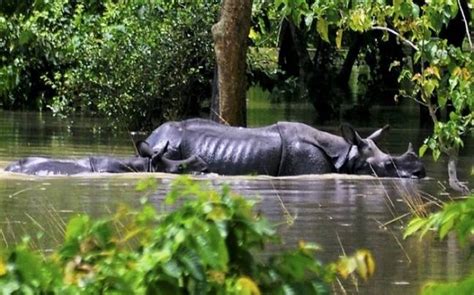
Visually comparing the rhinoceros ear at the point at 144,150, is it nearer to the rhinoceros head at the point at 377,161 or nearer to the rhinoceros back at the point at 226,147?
the rhinoceros back at the point at 226,147

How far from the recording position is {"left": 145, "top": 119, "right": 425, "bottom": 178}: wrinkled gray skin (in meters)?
15.1

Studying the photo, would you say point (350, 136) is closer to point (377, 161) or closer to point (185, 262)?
point (377, 161)

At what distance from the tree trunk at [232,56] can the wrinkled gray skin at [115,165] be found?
3.48 meters

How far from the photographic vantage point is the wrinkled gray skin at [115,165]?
14414 millimetres

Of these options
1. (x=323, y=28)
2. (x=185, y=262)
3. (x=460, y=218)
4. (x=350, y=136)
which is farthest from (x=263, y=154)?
(x=185, y=262)

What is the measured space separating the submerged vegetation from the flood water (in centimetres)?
375

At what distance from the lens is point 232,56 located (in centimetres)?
1825

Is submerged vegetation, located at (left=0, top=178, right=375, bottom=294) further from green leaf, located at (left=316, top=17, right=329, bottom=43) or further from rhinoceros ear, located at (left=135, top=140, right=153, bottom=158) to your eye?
rhinoceros ear, located at (left=135, top=140, right=153, bottom=158)

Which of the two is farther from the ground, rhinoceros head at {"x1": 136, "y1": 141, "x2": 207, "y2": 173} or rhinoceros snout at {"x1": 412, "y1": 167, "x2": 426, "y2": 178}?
rhinoceros head at {"x1": 136, "y1": 141, "x2": 207, "y2": 173}

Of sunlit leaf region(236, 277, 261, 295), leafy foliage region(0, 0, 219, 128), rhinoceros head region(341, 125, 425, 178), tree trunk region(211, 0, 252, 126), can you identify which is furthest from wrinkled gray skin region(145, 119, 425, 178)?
sunlit leaf region(236, 277, 261, 295)

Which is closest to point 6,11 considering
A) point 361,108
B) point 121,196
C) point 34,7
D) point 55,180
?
point 34,7

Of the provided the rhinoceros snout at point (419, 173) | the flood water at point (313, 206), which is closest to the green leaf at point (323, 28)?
the flood water at point (313, 206)

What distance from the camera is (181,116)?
22.5 metres

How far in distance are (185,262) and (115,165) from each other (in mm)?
11155
